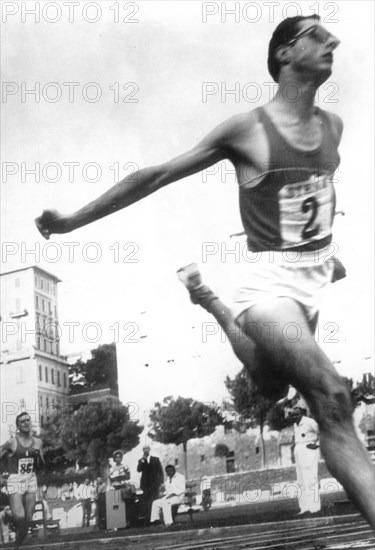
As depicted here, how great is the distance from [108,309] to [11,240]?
463 mm

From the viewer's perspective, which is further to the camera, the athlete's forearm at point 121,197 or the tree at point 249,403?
the athlete's forearm at point 121,197

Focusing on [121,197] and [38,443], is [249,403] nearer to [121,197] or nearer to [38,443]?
[38,443]

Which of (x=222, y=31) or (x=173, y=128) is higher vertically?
(x=222, y=31)

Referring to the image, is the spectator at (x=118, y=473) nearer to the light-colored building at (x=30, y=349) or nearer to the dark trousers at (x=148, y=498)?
the dark trousers at (x=148, y=498)

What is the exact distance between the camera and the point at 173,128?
3.10m

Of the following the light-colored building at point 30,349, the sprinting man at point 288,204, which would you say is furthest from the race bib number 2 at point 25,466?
the sprinting man at point 288,204

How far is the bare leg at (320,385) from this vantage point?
2734mm

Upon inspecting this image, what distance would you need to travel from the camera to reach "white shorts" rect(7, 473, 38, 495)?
3.02 meters

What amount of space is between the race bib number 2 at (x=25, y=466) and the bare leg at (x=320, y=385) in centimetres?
93

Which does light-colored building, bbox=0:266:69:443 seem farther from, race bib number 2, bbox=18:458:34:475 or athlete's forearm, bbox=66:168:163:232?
athlete's forearm, bbox=66:168:163:232

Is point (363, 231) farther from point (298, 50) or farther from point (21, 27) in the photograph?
point (21, 27)

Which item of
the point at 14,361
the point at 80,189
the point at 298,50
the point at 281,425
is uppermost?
the point at 298,50

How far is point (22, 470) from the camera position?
3043mm

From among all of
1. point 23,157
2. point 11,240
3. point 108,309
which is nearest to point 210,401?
point 108,309
